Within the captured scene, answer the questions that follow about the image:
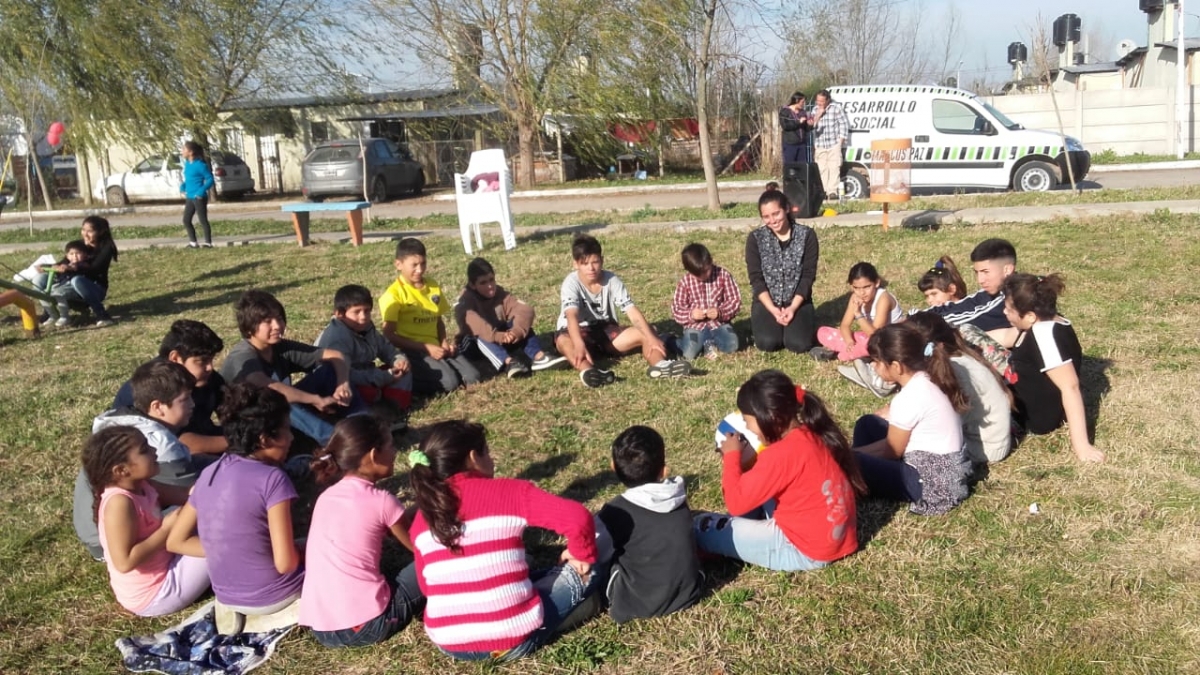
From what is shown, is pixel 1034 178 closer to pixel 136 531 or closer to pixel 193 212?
pixel 193 212

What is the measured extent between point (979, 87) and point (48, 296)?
35397mm

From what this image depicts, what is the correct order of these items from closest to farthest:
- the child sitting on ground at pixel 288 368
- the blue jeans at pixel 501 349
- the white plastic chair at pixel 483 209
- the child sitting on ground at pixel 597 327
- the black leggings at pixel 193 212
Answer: the child sitting on ground at pixel 288 368, the child sitting on ground at pixel 597 327, the blue jeans at pixel 501 349, the white plastic chair at pixel 483 209, the black leggings at pixel 193 212

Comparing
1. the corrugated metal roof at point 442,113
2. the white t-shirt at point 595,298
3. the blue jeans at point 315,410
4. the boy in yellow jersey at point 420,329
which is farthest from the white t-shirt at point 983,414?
the corrugated metal roof at point 442,113

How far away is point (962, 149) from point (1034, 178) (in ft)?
3.96

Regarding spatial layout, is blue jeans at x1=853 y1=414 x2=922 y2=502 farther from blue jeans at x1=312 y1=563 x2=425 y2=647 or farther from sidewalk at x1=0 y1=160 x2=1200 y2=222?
sidewalk at x1=0 y1=160 x2=1200 y2=222

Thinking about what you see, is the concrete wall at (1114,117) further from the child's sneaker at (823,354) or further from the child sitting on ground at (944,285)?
the child sitting on ground at (944,285)

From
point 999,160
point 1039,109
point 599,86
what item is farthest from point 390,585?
point 1039,109

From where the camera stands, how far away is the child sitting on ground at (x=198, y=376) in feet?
16.7

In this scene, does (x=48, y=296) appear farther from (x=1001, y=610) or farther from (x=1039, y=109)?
(x=1039, y=109)

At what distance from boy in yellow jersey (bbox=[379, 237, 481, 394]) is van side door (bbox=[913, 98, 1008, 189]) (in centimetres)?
1152

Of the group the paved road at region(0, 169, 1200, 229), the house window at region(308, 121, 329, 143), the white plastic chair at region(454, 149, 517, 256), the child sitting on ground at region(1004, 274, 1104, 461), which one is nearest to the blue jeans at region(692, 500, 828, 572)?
the child sitting on ground at region(1004, 274, 1104, 461)

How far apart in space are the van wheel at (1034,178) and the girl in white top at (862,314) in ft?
33.0

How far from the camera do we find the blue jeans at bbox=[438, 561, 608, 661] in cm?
355

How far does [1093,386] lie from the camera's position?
6.16m
